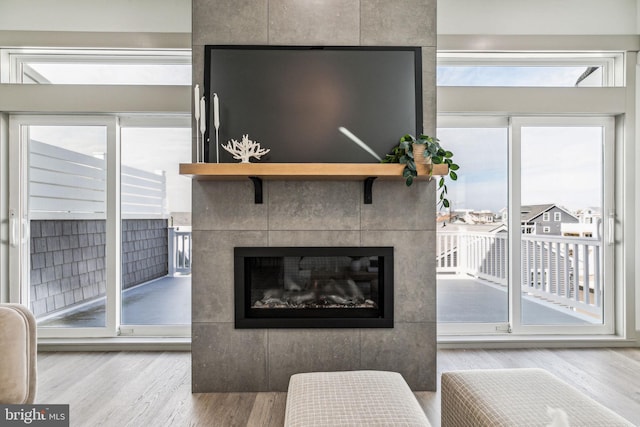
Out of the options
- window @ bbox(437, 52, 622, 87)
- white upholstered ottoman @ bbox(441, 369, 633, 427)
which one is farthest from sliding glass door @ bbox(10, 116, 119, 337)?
window @ bbox(437, 52, 622, 87)

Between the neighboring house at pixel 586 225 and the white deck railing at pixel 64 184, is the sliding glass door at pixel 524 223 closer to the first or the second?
the neighboring house at pixel 586 225

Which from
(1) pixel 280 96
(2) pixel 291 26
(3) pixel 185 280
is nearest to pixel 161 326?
(3) pixel 185 280

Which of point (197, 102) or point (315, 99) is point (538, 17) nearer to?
point (315, 99)

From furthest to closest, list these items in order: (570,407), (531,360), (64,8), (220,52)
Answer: (64,8), (531,360), (220,52), (570,407)

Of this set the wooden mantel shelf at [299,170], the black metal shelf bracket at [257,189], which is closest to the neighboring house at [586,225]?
the wooden mantel shelf at [299,170]

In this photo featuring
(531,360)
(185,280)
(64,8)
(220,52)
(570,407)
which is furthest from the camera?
(185,280)

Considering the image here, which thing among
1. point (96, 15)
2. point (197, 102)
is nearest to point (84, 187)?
point (96, 15)

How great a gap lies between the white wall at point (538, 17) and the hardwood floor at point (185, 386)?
2650 mm

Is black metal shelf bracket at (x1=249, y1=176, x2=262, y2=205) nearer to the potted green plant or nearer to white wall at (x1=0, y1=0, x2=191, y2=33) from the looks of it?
the potted green plant

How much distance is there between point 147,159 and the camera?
335 centimetres

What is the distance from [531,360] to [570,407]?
5.83 ft

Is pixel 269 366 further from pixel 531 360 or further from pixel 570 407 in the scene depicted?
pixel 531 360

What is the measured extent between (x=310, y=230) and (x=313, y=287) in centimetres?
39

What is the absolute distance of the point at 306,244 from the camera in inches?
98.3
